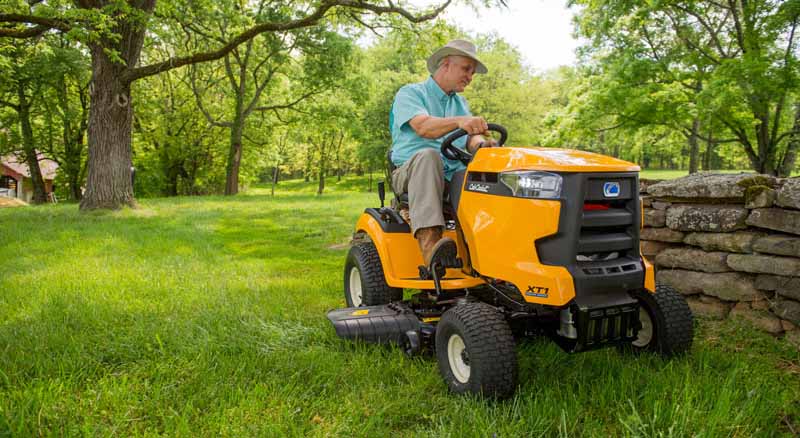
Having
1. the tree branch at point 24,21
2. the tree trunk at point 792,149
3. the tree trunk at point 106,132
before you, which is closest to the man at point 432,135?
the tree branch at point 24,21

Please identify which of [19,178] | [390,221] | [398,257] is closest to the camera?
[398,257]

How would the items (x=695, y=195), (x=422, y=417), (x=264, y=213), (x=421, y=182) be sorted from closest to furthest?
(x=422, y=417), (x=421, y=182), (x=695, y=195), (x=264, y=213)

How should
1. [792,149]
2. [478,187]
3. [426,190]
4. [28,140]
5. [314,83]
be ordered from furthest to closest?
[28,140]
[314,83]
[792,149]
[426,190]
[478,187]

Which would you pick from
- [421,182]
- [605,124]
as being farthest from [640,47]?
[421,182]

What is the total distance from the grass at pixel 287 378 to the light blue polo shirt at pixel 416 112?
121cm

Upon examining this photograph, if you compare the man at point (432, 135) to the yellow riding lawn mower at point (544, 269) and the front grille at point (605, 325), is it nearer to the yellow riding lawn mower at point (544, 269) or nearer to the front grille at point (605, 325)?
the yellow riding lawn mower at point (544, 269)

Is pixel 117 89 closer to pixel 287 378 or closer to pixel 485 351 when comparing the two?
pixel 287 378

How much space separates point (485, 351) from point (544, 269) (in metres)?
0.45

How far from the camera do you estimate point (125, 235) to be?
24.7 feet

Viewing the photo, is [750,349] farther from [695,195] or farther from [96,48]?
[96,48]

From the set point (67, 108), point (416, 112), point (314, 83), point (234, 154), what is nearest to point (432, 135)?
point (416, 112)

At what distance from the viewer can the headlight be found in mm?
2340

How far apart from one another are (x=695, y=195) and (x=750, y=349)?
47.7 inches

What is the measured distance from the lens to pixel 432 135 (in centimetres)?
304
